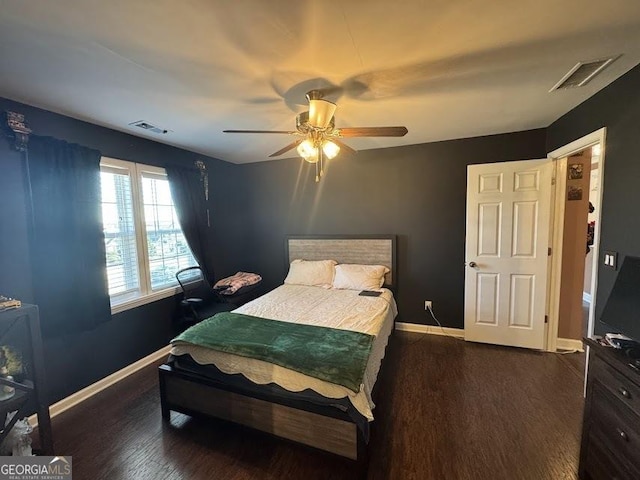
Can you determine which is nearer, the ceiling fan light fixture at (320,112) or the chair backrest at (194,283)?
the ceiling fan light fixture at (320,112)

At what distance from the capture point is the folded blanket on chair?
3.55 meters

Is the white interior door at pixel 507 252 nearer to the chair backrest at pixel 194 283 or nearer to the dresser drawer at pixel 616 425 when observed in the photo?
the dresser drawer at pixel 616 425

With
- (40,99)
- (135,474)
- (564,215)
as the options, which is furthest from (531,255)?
(40,99)

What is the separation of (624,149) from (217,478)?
3.33m

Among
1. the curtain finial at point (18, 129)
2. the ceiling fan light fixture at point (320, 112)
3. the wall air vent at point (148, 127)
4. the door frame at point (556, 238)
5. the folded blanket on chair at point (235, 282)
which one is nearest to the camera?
the ceiling fan light fixture at point (320, 112)

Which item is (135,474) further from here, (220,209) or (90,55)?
(220,209)

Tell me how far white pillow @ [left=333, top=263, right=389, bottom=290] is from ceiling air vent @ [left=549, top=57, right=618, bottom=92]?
2.31 metres

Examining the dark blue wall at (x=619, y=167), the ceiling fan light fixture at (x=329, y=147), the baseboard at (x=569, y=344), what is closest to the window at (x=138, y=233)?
the ceiling fan light fixture at (x=329, y=147)

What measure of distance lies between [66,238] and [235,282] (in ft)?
5.97

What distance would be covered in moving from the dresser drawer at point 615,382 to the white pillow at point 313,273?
8.20ft

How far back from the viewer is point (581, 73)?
1.81 m

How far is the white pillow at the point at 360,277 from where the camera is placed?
341cm

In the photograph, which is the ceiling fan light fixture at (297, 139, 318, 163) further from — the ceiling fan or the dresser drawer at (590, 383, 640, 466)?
the dresser drawer at (590, 383, 640, 466)

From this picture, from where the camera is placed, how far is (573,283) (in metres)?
2.99
